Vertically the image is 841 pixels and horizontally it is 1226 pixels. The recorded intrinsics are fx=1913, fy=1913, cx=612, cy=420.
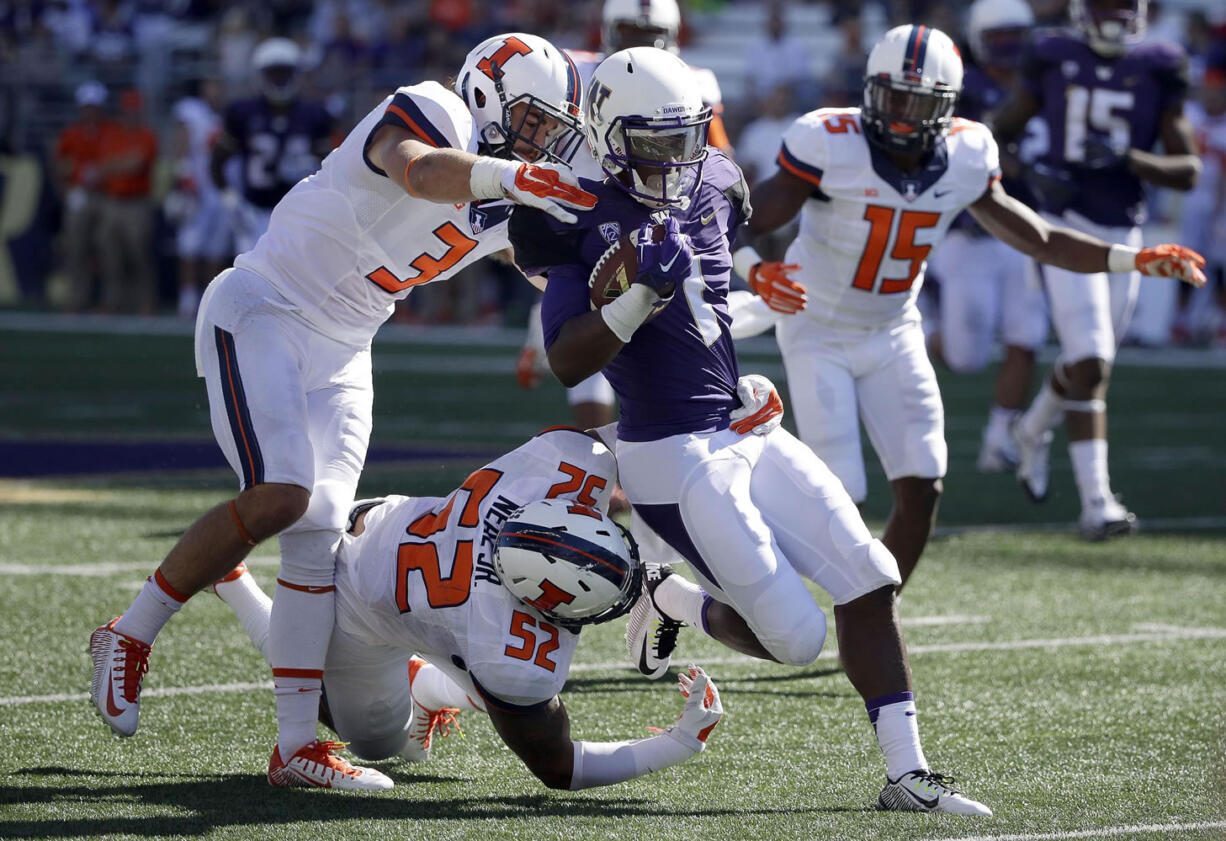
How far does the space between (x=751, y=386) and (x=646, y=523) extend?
367mm

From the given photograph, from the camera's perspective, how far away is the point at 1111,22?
24.4 feet

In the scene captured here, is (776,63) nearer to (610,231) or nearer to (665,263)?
(610,231)

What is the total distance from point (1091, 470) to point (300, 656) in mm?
3937

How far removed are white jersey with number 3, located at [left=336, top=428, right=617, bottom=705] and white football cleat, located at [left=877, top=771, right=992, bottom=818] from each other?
26.7 inches

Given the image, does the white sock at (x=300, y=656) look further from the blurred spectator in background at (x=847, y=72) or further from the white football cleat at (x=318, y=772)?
the blurred spectator in background at (x=847, y=72)

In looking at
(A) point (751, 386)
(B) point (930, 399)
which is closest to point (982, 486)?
(B) point (930, 399)

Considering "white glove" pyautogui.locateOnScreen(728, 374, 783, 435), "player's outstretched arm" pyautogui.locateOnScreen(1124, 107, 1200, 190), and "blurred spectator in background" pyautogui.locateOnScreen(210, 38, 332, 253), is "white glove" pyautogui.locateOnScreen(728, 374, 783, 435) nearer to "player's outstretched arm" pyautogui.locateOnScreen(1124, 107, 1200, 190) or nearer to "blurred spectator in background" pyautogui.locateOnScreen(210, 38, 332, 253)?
"player's outstretched arm" pyautogui.locateOnScreen(1124, 107, 1200, 190)

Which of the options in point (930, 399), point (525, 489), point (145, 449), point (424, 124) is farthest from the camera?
point (145, 449)

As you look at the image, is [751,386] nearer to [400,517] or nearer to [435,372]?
[400,517]

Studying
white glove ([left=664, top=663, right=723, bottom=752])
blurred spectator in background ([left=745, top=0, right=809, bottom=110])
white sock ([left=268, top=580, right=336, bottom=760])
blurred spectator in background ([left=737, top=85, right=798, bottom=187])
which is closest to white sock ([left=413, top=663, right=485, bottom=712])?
white sock ([left=268, top=580, right=336, bottom=760])

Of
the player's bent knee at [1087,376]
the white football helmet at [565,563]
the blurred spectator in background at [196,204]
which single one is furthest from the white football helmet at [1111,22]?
the blurred spectator in background at [196,204]

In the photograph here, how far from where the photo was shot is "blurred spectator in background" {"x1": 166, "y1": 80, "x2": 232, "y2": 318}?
17.8 meters

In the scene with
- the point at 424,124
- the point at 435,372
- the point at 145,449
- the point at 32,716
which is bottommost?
the point at 435,372

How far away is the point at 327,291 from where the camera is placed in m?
4.40
